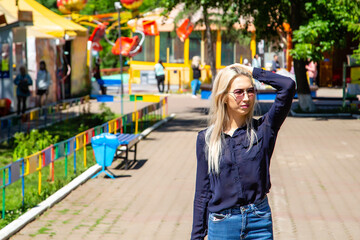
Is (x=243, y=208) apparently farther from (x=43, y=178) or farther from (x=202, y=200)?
(x=43, y=178)

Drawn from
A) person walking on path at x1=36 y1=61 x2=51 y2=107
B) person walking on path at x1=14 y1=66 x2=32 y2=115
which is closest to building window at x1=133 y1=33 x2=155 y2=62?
person walking on path at x1=36 y1=61 x2=51 y2=107

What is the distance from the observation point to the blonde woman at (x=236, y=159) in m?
3.94

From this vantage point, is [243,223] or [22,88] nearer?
[243,223]

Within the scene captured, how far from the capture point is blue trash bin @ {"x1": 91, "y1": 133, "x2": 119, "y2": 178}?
1157 cm

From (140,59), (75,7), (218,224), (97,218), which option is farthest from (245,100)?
(140,59)

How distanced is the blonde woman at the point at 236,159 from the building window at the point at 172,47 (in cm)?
3430

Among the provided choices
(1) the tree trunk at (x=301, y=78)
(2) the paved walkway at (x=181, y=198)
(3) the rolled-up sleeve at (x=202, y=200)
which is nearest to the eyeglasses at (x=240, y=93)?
(3) the rolled-up sleeve at (x=202, y=200)

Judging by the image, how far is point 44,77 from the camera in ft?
77.6

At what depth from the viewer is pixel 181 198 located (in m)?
9.80

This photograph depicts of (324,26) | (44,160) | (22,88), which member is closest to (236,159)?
(44,160)

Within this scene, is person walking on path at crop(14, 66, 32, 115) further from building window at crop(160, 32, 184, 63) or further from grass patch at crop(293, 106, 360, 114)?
building window at crop(160, 32, 184, 63)

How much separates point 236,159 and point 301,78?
20079mm

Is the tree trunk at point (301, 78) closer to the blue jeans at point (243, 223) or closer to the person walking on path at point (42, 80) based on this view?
the person walking on path at point (42, 80)

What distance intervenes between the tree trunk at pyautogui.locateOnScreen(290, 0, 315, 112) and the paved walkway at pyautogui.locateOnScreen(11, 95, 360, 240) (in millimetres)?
7416
